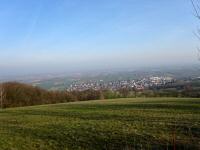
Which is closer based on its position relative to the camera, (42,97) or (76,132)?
(76,132)

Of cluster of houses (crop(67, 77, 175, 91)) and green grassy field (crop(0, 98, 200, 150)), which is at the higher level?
green grassy field (crop(0, 98, 200, 150))

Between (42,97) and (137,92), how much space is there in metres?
20.2

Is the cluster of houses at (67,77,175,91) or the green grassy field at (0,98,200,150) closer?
the green grassy field at (0,98,200,150)

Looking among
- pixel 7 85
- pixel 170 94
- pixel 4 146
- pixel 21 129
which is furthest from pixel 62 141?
pixel 7 85

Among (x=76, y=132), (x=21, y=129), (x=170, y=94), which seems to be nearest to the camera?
(x=76, y=132)

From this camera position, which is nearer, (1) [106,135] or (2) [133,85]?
(1) [106,135]

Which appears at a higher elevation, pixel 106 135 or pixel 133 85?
pixel 106 135

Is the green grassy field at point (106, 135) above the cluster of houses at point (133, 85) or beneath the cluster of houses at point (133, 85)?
above

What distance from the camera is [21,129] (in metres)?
22.6

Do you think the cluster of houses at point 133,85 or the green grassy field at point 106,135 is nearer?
the green grassy field at point 106,135

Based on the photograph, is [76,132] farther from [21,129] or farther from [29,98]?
[29,98]

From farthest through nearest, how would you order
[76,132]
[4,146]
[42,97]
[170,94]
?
[42,97] → [170,94] → [76,132] → [4,146]

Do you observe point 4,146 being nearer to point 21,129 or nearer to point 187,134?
point 21,129

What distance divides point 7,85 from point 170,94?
107 ft
